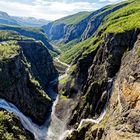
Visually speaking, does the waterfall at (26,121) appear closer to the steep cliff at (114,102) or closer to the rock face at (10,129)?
the rock face at (10,129)

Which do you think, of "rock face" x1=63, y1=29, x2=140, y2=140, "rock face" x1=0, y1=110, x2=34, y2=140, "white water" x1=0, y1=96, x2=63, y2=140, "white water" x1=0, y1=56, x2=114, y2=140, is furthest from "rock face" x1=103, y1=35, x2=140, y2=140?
"white water" x1=0, y1=96, x2=63, y2=140

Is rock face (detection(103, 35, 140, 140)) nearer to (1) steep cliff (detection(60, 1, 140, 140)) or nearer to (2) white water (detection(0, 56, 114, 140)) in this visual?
(1) steep cliff (detection(60, 1, 140, 140))

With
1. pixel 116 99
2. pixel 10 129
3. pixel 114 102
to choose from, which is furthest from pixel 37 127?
pixel 116 99

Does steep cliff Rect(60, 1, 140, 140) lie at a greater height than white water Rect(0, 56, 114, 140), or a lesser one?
greater

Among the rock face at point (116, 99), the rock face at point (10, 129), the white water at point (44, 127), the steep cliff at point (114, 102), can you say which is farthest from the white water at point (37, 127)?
the rock face at point (10, 129)

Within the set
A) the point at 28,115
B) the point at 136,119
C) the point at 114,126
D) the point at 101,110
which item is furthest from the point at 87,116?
the point at 136,119

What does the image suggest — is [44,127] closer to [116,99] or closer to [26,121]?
[26,121]

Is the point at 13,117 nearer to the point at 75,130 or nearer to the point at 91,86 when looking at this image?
the point at 75,130
